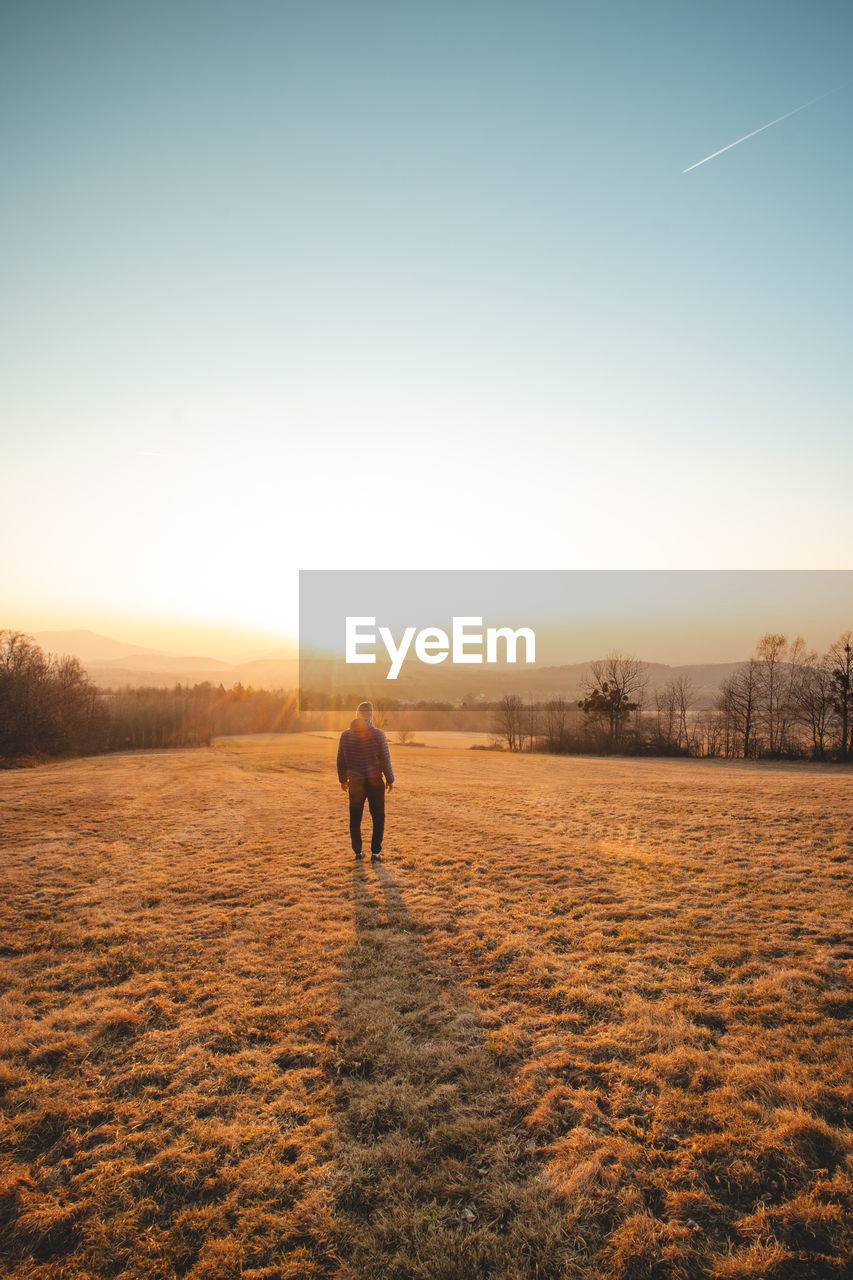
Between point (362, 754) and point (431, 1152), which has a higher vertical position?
point (362, 754)

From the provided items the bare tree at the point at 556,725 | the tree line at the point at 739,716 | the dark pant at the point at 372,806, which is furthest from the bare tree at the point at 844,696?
the dark pant at the point at 372,806

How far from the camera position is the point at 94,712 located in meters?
67.8

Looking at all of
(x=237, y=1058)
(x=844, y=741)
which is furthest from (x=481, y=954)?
(x=844, y=741)

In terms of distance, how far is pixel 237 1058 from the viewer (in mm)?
4977

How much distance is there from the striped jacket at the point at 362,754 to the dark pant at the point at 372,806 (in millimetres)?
189

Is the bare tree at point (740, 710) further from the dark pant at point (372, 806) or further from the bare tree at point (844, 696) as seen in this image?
the dark pant at point (372, 806)

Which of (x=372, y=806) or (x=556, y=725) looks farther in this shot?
(x=556, y=725)

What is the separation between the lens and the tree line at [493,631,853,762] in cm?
5219

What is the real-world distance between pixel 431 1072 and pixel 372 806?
6.71m

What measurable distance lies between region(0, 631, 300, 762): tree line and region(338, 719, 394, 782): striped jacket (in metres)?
48.5

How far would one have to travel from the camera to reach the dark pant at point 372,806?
11016mm

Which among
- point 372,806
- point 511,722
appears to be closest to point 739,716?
point 511,722

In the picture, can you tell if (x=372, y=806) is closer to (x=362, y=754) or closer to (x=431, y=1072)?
(x=362, y=754)

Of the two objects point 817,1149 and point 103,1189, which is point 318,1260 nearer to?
point 103,1189
